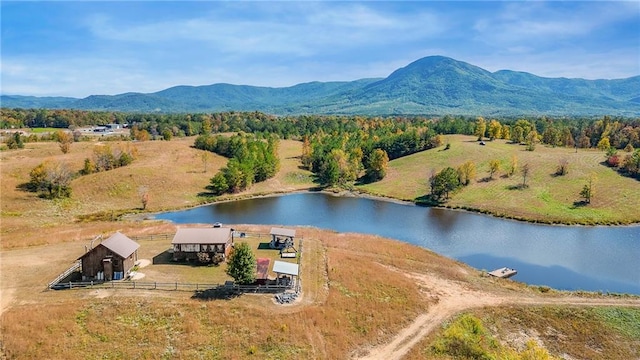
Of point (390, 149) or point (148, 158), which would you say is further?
point (390, 149)

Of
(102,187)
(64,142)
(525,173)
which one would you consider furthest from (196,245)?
(64,142)

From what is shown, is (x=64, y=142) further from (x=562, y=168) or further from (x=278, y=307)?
(x=562, y=168)

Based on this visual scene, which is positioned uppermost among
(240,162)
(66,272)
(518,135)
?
(518,135)

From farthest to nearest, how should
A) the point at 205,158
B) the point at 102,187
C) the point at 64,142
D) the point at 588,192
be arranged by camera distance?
1. the point at 64,142
2. the point at 205,158
3. the point at 102,187
4. the point at 588,192

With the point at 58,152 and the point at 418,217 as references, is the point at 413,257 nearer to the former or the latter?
the point at 418,217

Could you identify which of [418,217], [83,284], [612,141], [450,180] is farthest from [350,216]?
[612,141]

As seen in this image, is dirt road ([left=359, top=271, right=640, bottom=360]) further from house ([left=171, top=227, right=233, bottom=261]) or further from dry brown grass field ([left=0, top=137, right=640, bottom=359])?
house ([left=171, top=227, right=233, bottom=261])

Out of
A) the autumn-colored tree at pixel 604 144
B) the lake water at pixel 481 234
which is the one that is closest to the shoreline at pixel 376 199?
the lake water at pixel 481 234
